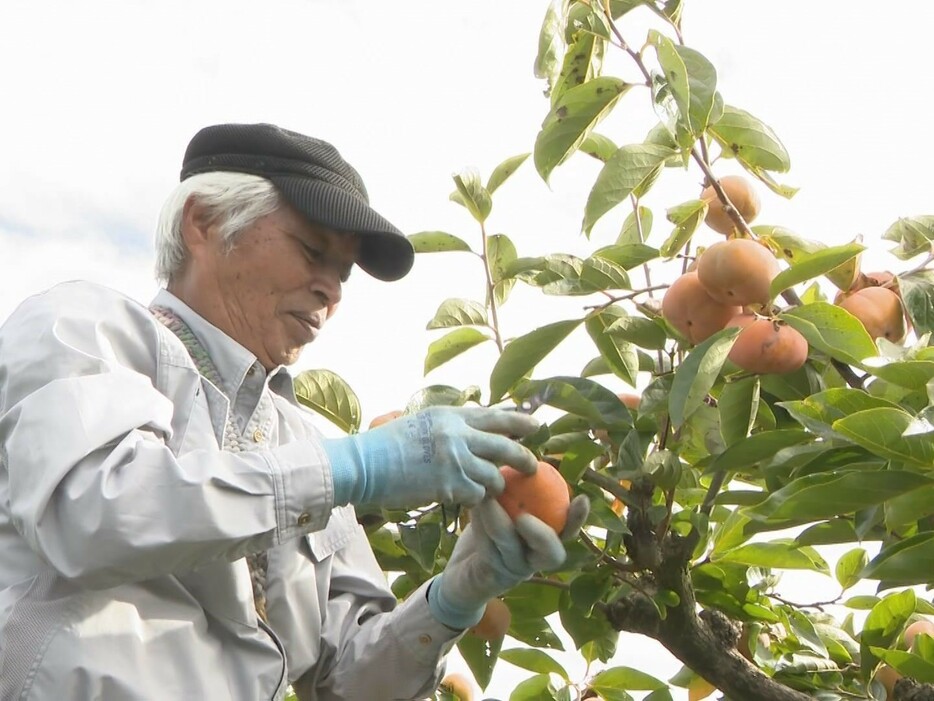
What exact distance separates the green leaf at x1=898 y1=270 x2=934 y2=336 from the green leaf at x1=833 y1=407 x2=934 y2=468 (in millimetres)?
403

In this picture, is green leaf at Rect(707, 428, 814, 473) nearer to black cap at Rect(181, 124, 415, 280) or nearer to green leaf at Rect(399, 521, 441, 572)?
green leaf at Rect(399, 521, 441, 572)

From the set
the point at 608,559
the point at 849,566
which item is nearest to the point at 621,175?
the point at 608,559

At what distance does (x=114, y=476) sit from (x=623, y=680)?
1.42m

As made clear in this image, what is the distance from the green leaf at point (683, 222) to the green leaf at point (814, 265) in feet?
0.93

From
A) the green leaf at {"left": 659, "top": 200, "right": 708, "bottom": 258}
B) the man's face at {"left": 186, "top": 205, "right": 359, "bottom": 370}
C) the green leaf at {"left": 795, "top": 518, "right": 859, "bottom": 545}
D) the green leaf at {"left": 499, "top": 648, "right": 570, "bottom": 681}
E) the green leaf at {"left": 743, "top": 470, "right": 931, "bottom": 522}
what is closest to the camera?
the green leaf at {"left": 743, "top": 470, "right": 931, "bottom": 522}

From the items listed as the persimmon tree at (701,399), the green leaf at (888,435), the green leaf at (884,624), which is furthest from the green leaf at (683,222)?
the green leaf at (884,624)

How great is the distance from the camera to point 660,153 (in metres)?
2.16

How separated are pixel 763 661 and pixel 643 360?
644 mm

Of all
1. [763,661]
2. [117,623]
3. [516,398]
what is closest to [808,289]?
[516,398]

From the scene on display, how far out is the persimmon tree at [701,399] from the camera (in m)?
1.89

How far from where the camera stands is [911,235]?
227 cm

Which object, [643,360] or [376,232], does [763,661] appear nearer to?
[643,360]

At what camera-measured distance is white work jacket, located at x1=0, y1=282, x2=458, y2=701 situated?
1.56m

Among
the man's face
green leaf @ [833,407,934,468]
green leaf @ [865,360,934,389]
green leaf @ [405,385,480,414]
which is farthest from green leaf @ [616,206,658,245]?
green leaf @ [833,407,934,468]
